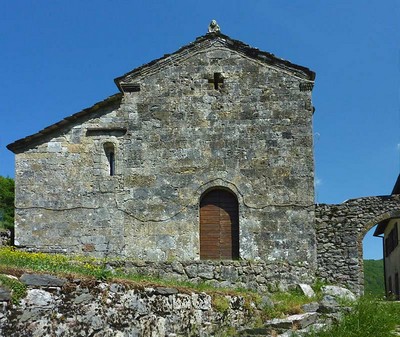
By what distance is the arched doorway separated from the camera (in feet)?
55.5

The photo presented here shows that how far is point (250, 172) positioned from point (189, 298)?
24.5ft

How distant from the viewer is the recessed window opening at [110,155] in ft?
57.3

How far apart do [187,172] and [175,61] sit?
3.64 metres

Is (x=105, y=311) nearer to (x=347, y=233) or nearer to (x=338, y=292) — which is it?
(x=338, y=292)

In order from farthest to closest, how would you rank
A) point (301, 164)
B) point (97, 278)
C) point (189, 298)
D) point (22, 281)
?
point (301, 164)
point (189, 298)
point (97, 278)
point (22, 281)

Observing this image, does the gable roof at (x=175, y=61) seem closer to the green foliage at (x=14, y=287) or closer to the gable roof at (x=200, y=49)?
the gable roof at (x=200, y=49)

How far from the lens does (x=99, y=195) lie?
675 inches

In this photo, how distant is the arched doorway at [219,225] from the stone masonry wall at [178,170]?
317 millimetres

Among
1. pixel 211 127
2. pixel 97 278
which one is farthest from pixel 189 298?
pixel 211 127

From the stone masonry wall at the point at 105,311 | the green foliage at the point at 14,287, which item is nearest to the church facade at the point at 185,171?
the stone masonry wall at the point at 105,311

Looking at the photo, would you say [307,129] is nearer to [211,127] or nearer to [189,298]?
[211,127]

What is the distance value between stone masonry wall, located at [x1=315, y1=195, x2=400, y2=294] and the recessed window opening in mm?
6361

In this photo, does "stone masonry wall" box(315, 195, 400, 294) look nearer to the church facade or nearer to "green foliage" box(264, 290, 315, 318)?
the church facade

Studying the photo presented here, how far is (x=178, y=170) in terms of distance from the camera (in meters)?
17.1
